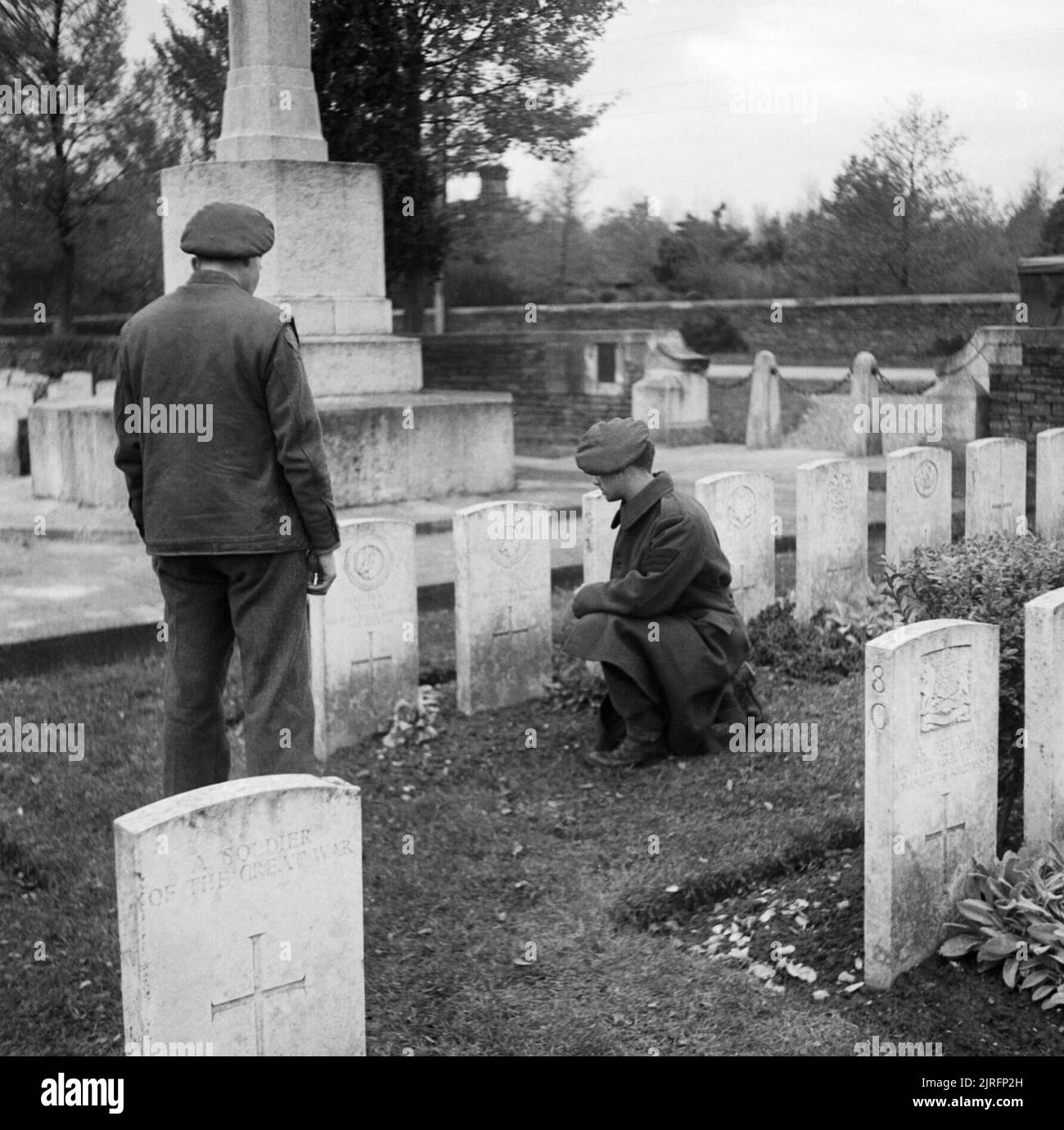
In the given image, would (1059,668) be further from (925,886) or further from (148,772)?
(148,772)

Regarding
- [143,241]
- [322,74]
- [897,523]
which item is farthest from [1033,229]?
[897,523]

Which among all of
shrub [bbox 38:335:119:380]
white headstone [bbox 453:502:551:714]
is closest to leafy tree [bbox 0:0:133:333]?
shrub [bbox 38:335:119:380]

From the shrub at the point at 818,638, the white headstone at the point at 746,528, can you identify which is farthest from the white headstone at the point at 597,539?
the shrub at the point at 818,638

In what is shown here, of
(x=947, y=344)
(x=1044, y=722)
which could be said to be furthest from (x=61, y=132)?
(x=1044, y=722)

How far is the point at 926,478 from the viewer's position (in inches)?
335

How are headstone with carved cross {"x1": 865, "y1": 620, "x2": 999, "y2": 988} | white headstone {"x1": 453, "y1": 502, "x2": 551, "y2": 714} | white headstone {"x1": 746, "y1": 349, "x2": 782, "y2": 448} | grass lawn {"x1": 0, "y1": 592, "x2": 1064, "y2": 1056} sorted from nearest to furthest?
1. grass lawn {"x1": 0, "y1": 592, "x2": 1064, "y2": 1056}
2. headstone with carved cross {"x1": 865, "y1": 620, "x2": 999, "y2": 988}
3. white headstone {"x1": 453, "y1": 502, "x2": 551, "y2": 714}
4. white headstone {"x1": 746, "y1": 349, "x2": 782, "y2": 448}

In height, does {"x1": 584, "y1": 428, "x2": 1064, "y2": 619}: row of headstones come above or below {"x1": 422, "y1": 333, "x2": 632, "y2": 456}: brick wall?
below

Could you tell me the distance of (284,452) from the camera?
439 cm

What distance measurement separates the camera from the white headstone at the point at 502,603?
252 inches

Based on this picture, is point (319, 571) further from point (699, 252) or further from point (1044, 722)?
point (699, 252)

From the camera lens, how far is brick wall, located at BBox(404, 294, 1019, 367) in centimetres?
2375

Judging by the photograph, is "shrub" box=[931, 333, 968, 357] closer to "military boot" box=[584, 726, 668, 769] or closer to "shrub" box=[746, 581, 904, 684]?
"shrub" box=[746, 581, 904, 684]

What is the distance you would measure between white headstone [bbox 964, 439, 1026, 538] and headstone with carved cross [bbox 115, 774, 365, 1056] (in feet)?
20.9

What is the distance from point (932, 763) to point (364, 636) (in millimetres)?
2719
